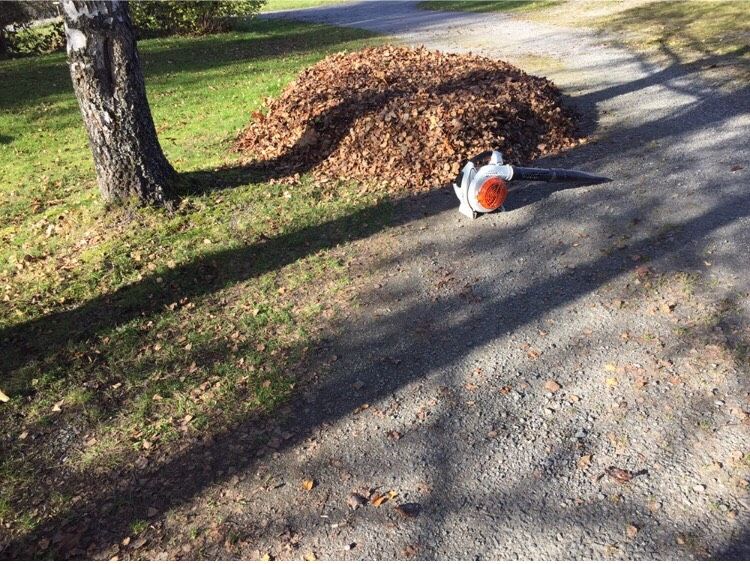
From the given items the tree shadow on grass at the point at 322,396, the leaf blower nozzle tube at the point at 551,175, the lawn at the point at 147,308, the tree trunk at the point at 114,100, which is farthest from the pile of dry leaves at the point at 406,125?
the tree shadow on grass at the point at 322,396

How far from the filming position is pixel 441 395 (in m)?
3.80

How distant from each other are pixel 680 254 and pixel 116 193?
209 inches

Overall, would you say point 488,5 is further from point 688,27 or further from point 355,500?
point 355,500

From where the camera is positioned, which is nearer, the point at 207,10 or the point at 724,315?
the point at 724,315

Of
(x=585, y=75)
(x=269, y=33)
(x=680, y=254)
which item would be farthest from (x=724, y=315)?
(x=269, y=33)

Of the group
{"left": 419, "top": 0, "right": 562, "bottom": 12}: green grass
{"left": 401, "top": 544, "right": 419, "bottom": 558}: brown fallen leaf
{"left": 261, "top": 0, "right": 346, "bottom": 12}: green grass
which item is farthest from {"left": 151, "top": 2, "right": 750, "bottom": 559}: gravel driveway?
{"left": 261, "top": 0, "right": 346, "bottom": 12}: green grass

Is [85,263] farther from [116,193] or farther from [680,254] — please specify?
[680,254]

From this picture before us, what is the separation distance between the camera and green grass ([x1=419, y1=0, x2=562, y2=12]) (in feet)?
69.5

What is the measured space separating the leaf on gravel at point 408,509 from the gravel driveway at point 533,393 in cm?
1

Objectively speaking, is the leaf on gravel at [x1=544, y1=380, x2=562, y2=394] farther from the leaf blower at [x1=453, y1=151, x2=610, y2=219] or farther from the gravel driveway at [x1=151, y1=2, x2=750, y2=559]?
the leaf blower at [x1=453, y1=151, x2=610, y2=219]

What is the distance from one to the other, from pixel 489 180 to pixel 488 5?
20.1 meters

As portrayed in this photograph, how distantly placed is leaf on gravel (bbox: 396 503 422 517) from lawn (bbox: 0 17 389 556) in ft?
3.67

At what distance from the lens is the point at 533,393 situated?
372 centimetres

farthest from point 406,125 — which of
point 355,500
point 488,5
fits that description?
point 488,5
